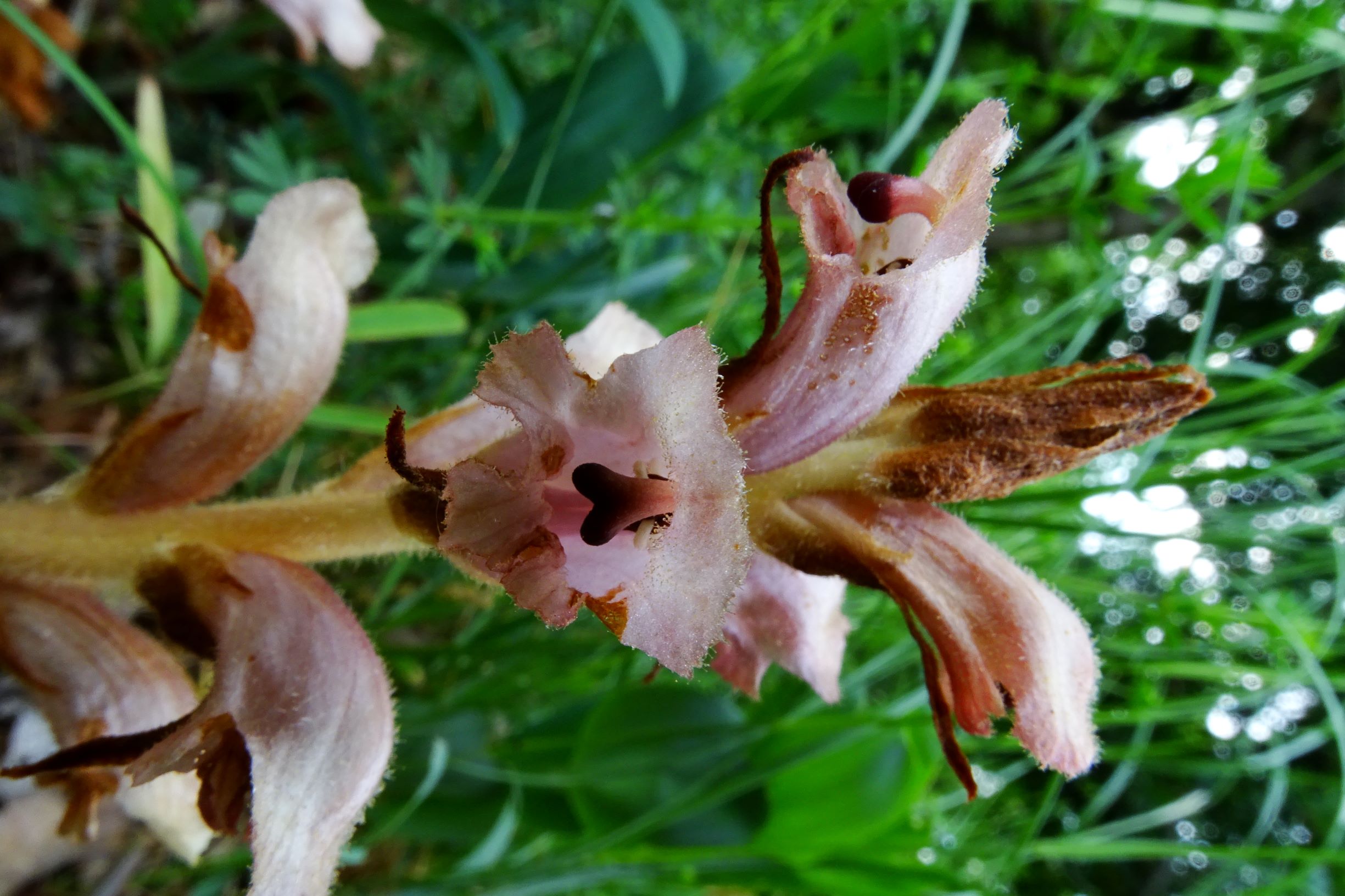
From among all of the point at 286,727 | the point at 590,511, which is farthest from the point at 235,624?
the point at 590,511

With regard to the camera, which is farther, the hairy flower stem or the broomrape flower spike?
the hairy flower stem

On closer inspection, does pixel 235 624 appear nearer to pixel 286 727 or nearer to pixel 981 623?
pixel 286 727

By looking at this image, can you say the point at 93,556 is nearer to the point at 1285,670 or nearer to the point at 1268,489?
the point at 1285,670

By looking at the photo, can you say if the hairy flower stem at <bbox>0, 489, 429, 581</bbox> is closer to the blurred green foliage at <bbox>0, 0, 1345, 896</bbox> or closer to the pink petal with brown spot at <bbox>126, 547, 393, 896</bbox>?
the pink petal with brown spot at <bbox>126, 547, 393, 896</bbox>

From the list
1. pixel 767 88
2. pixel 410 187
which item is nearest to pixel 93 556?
pixel 767 88

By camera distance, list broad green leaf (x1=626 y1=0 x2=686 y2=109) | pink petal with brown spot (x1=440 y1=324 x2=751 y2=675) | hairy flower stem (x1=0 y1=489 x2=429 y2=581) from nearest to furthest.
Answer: pink petal with brown spot (x1=440 y1=324 x2=751 y2=675)
hairy flower stem (x1=0 y1=489 x2=429 y2=581)
broad green leaf (x1=626 y1=0 x2=686 y2=109)

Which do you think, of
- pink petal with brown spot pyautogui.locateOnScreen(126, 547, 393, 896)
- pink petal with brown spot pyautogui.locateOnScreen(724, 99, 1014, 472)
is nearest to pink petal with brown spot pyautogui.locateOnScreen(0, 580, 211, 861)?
pink petal with brown spot pyautogui.locateOnScreen(126, 547, 393, 896)
